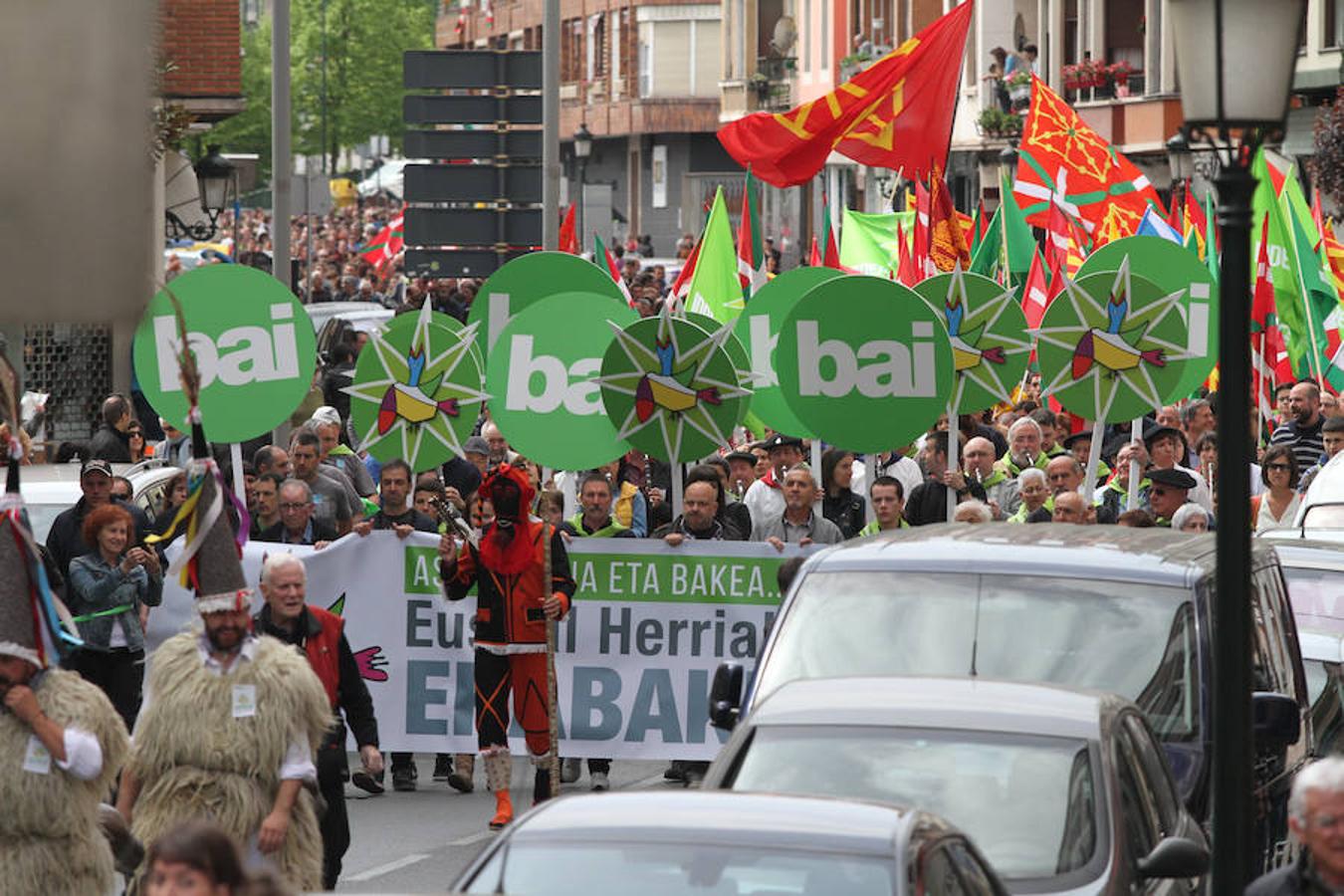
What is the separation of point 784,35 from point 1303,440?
51273 mm

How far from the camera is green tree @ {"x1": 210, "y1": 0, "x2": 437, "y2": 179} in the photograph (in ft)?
344

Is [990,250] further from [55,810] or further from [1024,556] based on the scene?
[55,810]

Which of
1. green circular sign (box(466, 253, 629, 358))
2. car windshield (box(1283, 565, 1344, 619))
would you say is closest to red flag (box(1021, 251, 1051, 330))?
green circular sign (box(466, 253, 629, 358))

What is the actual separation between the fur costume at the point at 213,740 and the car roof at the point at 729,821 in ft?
6.20

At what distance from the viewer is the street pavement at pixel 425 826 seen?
9.86m

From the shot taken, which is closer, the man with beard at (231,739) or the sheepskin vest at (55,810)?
the sheepskin vest at (55,810)

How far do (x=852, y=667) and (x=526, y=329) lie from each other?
241 inches

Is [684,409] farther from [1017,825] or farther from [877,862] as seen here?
[877,862]

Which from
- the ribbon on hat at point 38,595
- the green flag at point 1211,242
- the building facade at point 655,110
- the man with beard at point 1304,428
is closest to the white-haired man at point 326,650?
the ribbon on hat at point 38,595

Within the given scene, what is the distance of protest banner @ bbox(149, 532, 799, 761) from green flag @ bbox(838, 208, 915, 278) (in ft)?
41.9

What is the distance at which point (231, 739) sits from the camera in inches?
268

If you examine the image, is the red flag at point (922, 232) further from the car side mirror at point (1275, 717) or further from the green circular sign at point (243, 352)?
the car side mirror at point (1275, 717)

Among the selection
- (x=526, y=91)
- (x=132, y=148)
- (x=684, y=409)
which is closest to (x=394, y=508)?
(x=684, y=409)

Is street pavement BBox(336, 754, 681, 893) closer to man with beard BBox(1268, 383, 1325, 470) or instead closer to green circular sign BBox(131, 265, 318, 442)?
green circular sign BBox(131, 265, 318, 442)
